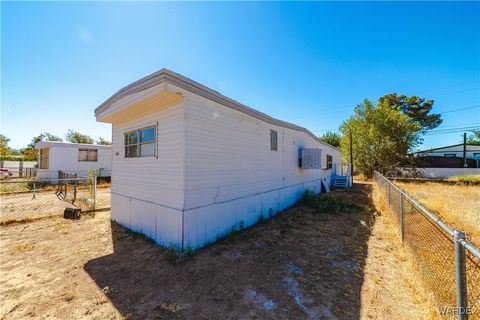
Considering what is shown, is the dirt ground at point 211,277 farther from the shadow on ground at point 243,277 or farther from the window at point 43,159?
the window at point 43,159

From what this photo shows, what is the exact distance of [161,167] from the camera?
471 cm

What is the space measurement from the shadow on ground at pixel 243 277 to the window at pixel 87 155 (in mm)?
13302

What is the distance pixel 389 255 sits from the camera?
4.11 m

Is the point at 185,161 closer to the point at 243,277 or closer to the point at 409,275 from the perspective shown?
the point at 243,277

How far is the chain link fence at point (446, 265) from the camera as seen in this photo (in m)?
1.89

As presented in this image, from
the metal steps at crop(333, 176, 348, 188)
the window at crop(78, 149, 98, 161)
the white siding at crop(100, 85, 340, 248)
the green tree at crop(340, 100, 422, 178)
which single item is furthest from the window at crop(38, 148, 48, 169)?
the green tree at crop(340, 100, 422, 178)

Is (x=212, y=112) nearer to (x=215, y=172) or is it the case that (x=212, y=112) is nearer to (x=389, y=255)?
(x=215, y=172)

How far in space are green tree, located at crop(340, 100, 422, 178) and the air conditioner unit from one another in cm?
1544

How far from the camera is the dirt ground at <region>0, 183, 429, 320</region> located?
8.60ft

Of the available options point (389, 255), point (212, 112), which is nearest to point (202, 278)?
point (212, 112)

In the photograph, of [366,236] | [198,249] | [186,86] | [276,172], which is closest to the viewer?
[186,86]

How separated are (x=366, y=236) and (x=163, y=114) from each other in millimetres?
5820

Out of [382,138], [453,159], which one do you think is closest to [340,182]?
[382,138]

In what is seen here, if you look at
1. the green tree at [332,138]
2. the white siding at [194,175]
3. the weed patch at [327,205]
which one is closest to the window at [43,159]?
the white siding at [194,175]
